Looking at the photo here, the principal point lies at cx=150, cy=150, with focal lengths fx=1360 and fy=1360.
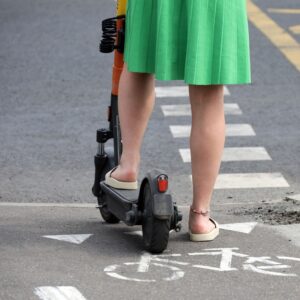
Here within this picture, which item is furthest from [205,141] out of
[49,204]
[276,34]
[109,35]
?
[276,34]

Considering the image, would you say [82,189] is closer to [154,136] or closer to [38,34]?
[154,136]

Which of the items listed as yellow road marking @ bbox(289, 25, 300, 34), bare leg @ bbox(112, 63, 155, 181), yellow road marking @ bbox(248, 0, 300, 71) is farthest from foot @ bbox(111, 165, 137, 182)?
yellow road marking @ bbox(289, 25, 300, 34)

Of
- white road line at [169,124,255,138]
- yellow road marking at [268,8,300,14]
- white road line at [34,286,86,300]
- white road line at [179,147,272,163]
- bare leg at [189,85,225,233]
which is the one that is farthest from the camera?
yellow road marking at [268,8,300,14]

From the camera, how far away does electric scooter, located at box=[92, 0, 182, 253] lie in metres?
5.73

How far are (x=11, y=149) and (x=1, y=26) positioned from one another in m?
5.65

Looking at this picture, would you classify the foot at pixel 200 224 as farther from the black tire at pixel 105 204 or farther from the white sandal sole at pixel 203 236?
the black tire at pixel 105 204

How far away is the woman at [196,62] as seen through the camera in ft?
18.9

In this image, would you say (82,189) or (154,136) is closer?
(82,189)

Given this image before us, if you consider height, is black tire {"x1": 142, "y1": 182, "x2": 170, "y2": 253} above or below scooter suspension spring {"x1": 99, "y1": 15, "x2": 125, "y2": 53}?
below

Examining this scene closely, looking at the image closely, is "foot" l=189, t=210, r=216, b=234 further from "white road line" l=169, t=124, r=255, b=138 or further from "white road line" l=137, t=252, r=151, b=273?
"white road line" l=169, t=124, r=255, b=138

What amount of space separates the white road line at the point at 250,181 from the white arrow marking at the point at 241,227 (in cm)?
190

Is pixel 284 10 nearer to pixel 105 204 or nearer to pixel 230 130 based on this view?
pixel 230 130

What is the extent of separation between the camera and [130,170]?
20.6 ft

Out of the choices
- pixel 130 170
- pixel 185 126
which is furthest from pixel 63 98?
pixel 130 170
